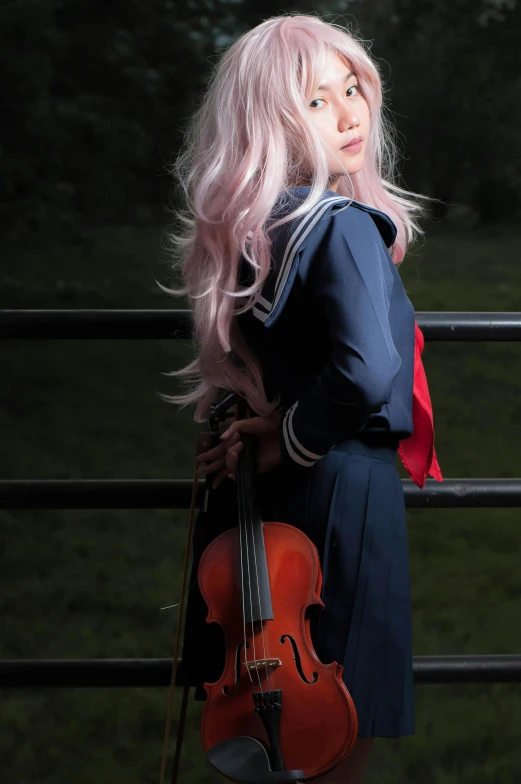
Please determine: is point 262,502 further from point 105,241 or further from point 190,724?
point 105,241

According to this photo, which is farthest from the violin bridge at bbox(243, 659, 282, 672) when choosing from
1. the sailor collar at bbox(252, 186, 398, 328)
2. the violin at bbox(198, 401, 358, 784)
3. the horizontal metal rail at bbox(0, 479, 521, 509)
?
the horizontal metal rail at bbox(0, 479, 521, 509)

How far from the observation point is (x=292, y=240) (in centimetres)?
122

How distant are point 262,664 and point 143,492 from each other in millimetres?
517

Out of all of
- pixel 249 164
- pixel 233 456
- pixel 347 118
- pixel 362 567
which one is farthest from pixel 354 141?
pixel 362 567

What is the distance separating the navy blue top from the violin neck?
60 mm

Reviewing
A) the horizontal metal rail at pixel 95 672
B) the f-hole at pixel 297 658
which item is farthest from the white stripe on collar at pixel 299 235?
the horizontal metal rail at pixel 95 672

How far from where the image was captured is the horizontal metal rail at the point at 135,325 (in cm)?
159

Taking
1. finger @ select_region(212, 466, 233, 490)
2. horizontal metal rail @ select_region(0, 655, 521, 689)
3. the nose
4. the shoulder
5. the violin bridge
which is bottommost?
horizontal metal rail @ select_region(0, 655, 521, 689)

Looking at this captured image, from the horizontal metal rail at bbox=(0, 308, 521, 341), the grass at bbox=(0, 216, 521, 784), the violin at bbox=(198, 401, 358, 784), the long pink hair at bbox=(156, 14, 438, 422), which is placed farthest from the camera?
the grass at bbox=(0, 216, 521, 784)

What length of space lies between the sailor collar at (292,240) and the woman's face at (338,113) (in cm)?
10

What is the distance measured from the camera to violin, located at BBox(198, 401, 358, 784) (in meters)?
1.16

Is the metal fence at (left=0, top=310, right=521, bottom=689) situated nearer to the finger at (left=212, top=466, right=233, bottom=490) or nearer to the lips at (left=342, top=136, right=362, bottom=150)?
the finger at (left=212, top=466, right=233, bottom=490)

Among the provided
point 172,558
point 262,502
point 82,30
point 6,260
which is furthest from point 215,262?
point 82,30

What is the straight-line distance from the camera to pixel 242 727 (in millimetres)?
1192
